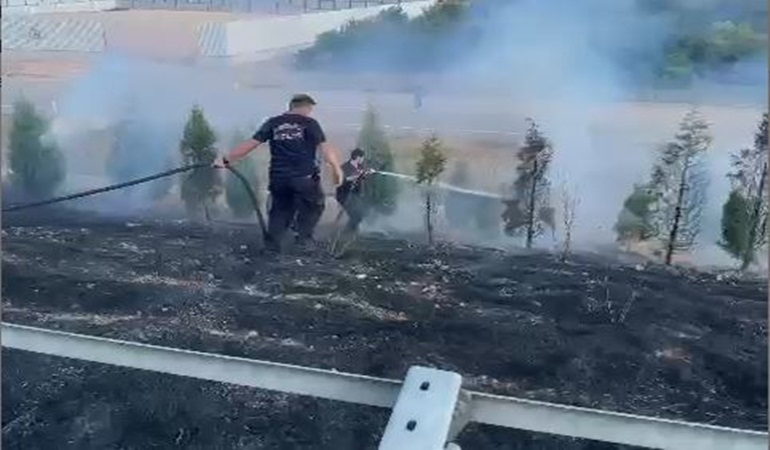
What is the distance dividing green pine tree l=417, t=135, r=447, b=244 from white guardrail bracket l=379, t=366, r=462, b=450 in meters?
0.22

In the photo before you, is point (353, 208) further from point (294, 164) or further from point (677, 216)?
point (677, 216)

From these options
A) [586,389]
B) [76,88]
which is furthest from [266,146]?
[586,389]

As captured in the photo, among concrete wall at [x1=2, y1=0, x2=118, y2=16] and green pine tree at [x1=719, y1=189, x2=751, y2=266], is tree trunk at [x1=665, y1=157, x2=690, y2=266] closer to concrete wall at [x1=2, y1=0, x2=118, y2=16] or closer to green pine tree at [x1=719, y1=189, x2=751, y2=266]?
green pine tree at [x1=719, y1=189, x2=751, y2=266]

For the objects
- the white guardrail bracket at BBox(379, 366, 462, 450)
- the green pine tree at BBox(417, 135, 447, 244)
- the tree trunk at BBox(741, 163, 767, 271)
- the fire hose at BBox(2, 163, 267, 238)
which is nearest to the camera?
the white guardrail bracket at BBox(379, 366, 462, 450)

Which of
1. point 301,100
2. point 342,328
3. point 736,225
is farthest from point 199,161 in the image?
point 736,225

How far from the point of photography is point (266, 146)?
4.82 feet

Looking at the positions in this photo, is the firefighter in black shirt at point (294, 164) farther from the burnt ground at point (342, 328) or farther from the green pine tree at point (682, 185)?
the green pine tree at point (682, 185)

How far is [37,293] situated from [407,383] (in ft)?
1.97

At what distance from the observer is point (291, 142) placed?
1454 millimetres

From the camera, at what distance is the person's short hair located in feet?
4.66

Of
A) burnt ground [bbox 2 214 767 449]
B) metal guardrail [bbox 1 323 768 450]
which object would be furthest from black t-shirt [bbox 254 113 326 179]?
metal guardrail [bbox 1 323 768 450]

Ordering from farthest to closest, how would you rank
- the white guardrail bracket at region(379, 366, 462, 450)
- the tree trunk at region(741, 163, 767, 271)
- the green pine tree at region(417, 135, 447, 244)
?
1. the green pine tree at region(417, 135, 447, 244)
2. the tree trunk at region(741, 163, 767, 271)
3. the white guardrail bracket at region(379, 366, 462, 450)

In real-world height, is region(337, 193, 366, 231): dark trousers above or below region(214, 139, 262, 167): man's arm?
below

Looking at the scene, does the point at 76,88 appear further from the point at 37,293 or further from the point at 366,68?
the point at 366,68
